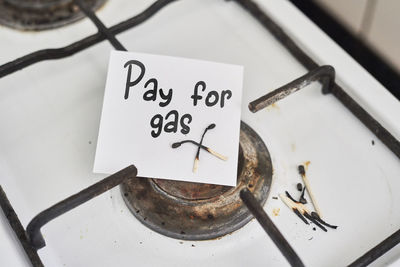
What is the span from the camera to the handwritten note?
495mm

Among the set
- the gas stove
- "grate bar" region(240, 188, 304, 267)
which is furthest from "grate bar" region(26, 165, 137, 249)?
"grate bar" region(240, 188, 304, 267)

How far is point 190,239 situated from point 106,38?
243 millimetres

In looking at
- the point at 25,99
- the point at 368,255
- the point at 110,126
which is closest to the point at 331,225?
the point at 368,255

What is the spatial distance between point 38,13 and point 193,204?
1.09ft

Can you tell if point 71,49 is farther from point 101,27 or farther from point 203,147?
point 203,147

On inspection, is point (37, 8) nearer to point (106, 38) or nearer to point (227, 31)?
point (106, 38)

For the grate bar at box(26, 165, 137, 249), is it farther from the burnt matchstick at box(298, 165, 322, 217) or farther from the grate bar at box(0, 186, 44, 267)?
the burnt matchstick at box(298, 165, 322, 217)

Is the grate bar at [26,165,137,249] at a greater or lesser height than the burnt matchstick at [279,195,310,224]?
greater

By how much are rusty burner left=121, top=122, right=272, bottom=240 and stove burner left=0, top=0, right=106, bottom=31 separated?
0.25 metres

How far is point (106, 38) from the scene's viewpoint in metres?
0.57

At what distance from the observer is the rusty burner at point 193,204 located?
476 millimetres

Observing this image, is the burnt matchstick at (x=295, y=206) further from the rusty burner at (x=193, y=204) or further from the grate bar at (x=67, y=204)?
the grate bar at (x=67, y=204)

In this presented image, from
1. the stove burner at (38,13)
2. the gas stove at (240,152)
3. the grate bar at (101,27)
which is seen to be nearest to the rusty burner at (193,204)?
the gas stove at (240,152)

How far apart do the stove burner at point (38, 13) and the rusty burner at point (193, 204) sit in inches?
10.0
